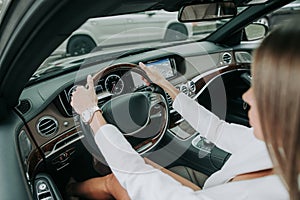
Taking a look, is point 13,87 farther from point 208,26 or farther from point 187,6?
point 208,26

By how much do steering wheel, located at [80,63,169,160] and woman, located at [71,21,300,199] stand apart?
40 cm

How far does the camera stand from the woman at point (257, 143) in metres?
0.70

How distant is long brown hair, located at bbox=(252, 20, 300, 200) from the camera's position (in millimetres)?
688

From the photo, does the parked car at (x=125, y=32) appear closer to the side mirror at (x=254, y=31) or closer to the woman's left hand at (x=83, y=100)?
the side mirror at (x=254, y=31)

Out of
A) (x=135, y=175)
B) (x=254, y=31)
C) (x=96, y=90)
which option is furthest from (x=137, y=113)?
(x=254, y=31)

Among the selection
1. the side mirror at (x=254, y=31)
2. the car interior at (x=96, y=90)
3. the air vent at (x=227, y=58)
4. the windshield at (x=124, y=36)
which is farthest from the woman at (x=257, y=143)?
the side mirror at (x=254, y=31)

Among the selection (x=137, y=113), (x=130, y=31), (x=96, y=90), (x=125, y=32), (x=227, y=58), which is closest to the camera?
(x=96, y=90)

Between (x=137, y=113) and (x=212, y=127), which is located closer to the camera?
(x=212, y=127)

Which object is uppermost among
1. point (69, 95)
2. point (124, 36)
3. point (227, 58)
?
point (124, 36)

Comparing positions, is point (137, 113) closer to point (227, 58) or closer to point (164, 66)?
point (164, 66)

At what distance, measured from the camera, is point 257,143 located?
110cm

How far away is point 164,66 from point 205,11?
0.77 meters

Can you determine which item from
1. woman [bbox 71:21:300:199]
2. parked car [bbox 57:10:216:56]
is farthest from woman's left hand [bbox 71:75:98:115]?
parked car [bbox 57:10:216:56]

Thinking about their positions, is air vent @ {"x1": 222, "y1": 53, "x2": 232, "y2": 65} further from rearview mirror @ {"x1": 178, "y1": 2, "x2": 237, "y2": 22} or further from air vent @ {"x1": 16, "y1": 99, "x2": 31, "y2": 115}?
air vent @ {"x1": 16, "y1": 99, "x2": 31, "y2": 115}
